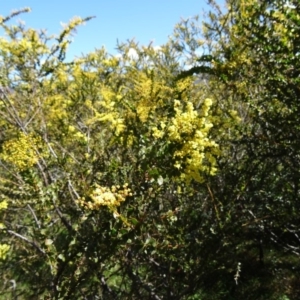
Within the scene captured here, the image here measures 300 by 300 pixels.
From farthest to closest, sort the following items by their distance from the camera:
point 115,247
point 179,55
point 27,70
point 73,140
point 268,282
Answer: point 179,55 → point 268,282 → point 73,140 → point 27,70 → point 115,247

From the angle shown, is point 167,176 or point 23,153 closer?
point 167,176

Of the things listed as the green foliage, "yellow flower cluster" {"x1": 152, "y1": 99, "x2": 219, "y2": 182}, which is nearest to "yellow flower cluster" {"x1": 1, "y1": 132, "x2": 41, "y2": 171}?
the green foliage

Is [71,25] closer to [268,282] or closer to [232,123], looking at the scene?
[232,123]

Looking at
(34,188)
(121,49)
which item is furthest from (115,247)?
(121,49)

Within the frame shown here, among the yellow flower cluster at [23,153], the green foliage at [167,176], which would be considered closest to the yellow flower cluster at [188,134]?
the green foliage at [167,176]

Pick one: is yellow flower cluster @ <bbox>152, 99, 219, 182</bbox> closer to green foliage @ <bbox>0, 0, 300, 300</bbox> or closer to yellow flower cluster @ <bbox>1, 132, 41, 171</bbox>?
green foliage @ <bbox>0, 0, 300, 300</bbox>

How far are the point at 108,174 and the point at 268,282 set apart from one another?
3.94m

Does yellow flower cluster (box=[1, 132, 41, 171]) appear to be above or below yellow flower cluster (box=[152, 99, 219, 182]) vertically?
above

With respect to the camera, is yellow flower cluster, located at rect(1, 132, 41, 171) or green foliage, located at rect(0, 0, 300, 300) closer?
green foliage, located at rect(0, 0, 300, 300)

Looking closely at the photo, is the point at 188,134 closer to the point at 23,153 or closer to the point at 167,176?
the point at 167,176

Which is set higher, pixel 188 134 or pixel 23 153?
pixel 23 153

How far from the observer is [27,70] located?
4363 millimetres

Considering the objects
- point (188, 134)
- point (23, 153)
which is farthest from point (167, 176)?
point (23, 153)

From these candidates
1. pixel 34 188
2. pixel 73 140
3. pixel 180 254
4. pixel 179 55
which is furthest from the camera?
pixel 179 55
